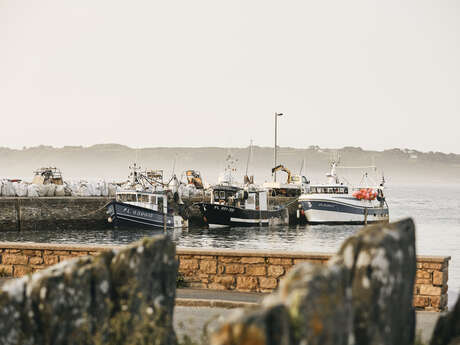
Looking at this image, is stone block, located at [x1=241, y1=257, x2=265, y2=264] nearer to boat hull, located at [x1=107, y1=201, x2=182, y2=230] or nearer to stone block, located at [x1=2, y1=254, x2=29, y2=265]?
stone block, located at [x1=2, y1=254, x2=29, y2=265]

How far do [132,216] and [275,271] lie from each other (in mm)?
41991

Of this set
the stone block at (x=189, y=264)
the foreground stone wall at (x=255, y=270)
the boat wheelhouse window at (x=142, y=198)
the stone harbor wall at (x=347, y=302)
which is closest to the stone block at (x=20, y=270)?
the foreground stone wall at (x=255, y=270)

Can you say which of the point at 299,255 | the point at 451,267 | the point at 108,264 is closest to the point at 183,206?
the point at 451,267

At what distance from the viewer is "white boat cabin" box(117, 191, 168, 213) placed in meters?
54.7

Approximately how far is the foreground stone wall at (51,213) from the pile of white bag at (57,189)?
13.4 feet

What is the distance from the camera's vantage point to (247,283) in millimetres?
12219

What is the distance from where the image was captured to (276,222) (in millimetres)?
62469

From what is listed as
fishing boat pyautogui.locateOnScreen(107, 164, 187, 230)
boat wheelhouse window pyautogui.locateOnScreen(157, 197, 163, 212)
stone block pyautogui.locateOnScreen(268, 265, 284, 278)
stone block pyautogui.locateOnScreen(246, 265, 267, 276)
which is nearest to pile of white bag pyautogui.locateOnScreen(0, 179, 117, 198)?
fishing boat pyautogui.locateOnScreen(107, 164, 187, 230)

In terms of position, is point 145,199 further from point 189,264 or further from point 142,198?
point 189,264

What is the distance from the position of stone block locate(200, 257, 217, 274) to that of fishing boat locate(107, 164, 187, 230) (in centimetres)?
4114

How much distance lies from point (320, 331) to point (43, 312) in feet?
8.79

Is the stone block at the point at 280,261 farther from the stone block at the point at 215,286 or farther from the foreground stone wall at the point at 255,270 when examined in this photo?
the stone block at the point at 215,286

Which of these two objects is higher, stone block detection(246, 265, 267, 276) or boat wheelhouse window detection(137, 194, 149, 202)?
stone block detection(246, 265, 267, 276)

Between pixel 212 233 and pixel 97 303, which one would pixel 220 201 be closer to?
pixel 212 233
